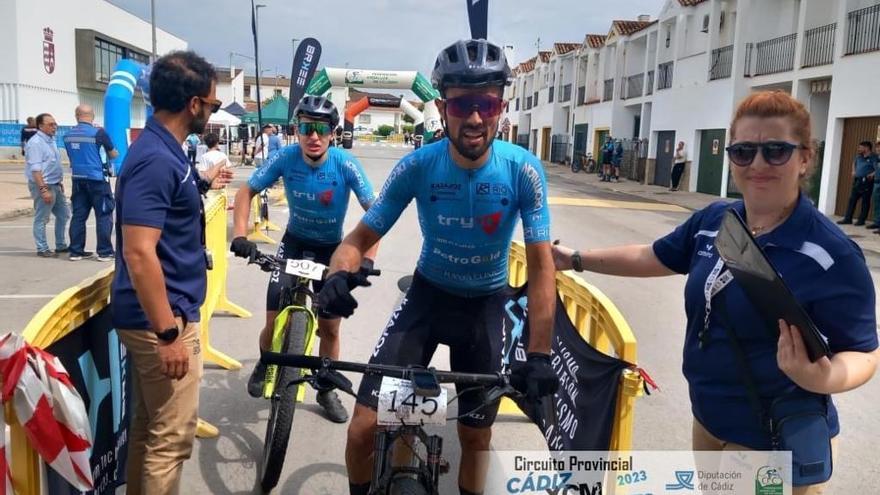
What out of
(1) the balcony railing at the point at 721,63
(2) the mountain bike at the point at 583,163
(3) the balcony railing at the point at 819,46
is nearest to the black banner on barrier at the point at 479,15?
(3) the balcony railing at the point at 819,46

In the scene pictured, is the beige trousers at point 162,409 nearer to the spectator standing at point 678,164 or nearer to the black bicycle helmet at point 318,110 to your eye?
the black bicycle helmet at point 318,110

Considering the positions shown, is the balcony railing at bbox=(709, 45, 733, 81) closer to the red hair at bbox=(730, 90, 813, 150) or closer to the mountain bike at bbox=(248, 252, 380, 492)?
the mountain bike at bbox=(248, 252, 380, 492)

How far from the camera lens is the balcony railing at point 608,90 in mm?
39750

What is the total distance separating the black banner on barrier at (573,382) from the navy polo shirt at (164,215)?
4.88 feet

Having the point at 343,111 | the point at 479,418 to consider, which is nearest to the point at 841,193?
the point at 479,418

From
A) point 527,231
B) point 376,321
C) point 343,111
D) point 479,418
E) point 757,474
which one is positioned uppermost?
point 343,111

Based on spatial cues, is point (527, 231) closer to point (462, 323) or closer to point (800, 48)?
point (462, 323)

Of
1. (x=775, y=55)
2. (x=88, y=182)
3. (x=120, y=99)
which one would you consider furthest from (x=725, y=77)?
(x=88, y=182)

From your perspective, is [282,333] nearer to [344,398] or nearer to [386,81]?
[344,398]

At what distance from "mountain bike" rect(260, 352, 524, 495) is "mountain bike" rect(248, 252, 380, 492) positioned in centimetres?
104

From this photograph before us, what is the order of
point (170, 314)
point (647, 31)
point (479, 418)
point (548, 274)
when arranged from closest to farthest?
point (170, 314)
point (548, 274)
point (479, 418)
point (647, 31)

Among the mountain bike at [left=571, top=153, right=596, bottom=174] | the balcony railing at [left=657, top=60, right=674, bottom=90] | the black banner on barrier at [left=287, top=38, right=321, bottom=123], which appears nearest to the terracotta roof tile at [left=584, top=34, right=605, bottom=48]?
the mountain bike at [left=571, top=153, right=596, bottom=174]

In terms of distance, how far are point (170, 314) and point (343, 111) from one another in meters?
35.8

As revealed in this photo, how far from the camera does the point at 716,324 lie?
231 centimetres
